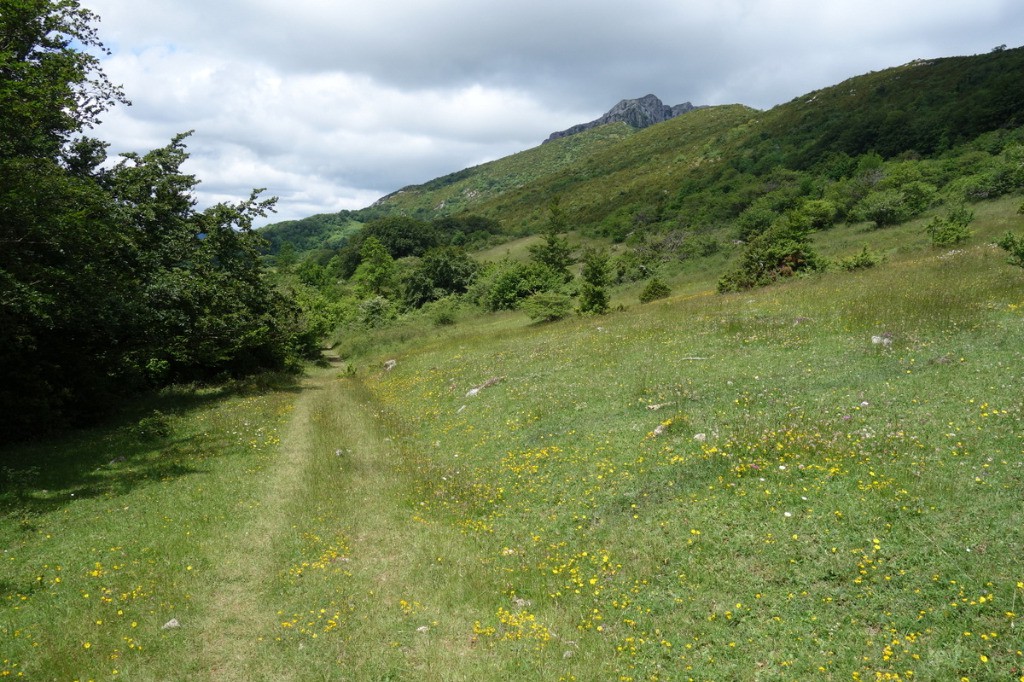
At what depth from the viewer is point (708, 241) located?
63125 mm

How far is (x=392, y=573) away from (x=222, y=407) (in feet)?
56.9

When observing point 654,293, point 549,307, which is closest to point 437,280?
point 549,307

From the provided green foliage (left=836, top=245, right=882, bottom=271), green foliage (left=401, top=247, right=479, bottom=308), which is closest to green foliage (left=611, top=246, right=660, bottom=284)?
green foliage (left=401, top=247, right=479, bottom=308)

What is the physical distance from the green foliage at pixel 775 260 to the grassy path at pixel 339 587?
27049 mm

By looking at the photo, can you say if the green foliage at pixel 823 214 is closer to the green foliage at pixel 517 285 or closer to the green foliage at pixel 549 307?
the green foliage at pixel 517 285

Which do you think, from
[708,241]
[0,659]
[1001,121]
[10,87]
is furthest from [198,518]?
[1001,121]

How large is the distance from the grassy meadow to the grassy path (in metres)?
0.05

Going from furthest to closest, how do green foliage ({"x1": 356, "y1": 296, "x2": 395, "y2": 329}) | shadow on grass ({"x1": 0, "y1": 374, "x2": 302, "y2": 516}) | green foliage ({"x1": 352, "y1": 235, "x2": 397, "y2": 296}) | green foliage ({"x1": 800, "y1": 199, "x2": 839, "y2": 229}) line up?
green foliage ({"x1": 352, "y1": 235, "x2": 397, "y2": 296}) < green foliage ({"x1": 800, "y1": 199, "x2": 839, "y2": 229}) < green foliage ({"x1": 356, "y1": 296, "x2": 395, "y2": 329}) < shadow on grass ({"x1": 0, "y1": 374, "x2": 302, "y2": 516})

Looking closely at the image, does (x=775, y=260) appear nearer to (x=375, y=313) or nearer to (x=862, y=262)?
(x=862, y=262)

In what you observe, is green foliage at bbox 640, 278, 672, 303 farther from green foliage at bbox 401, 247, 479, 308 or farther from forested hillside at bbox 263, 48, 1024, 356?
green foliage at bbox 401, 247, 479, 308

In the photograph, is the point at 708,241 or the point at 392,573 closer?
the point at 392,573

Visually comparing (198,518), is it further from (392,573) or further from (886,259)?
(886,259)

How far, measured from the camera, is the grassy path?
7.51 metres

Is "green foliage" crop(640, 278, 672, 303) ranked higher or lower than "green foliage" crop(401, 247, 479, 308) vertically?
lower
